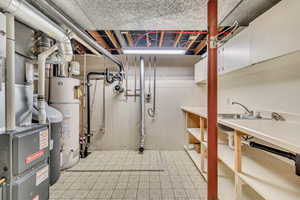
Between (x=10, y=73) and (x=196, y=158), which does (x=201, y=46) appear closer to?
(x=196, y=158)

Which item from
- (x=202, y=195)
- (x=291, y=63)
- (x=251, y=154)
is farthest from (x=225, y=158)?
(x=291, y=63)

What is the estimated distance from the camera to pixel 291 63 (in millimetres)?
1876

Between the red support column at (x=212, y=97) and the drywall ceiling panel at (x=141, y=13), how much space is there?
0.31 metres

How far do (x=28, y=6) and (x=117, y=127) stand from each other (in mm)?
3199

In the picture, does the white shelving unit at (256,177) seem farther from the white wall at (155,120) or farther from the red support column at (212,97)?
the white wall at (155,120)

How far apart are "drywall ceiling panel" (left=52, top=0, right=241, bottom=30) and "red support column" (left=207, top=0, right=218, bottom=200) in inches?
12.2

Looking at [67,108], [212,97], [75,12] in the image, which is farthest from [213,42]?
[67,108]

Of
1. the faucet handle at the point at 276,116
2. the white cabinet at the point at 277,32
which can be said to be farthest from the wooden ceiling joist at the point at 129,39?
the faucet handle at the point at 276,116

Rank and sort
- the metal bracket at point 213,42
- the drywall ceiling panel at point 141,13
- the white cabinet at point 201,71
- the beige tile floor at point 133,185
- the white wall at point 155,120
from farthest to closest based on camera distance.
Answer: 1. the white wall at point 155,120
2. the white cabinet at point 201,71
3. the beige tile floor at point 133,185
4. the drywall ceiling panel at point 141,13
5. the metal bracket at point 213,42

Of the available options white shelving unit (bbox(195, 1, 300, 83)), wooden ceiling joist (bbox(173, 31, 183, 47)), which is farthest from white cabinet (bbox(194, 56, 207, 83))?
white shelving unit (bbox(195, 1, 300, 83))

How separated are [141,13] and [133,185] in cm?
240

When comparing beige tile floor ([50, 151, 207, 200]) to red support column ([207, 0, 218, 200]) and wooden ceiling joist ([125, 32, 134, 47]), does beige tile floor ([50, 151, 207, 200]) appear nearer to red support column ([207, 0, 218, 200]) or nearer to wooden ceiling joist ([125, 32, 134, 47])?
red support column ([207, 0, 218, 200])

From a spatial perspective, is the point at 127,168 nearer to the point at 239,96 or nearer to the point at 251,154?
the point at 251,154

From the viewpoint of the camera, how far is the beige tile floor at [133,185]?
7.51ft
